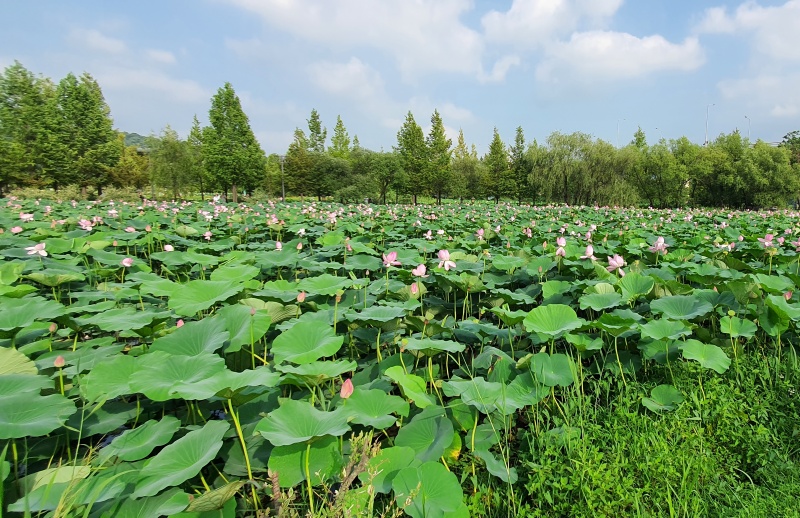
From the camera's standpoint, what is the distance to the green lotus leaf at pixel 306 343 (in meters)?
1.45

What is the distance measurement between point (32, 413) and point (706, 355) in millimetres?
2620

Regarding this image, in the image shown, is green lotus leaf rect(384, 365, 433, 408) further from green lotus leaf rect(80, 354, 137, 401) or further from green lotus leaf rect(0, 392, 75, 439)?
green lotus leaf rect(0, 392, 75, 439)

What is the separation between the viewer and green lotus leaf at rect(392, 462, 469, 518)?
3.60 ft

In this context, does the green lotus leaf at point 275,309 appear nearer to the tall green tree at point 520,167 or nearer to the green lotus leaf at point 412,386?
the green lotus leaf at point 412,386

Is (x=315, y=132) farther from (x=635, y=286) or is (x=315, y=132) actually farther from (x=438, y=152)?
(x=635, y=286)

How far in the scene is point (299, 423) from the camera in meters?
1.18

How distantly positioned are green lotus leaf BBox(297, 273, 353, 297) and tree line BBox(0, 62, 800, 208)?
2563cm

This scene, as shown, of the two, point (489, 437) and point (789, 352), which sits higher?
point (789, 352)

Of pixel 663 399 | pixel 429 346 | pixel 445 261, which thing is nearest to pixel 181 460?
pixel 429 346

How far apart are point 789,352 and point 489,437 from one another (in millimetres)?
1885

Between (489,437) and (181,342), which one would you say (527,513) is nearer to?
(489,437)

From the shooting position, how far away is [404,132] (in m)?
34.4

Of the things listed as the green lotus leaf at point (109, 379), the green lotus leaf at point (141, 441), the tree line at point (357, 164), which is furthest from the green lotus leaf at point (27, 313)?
the tree line at point (357, 164)

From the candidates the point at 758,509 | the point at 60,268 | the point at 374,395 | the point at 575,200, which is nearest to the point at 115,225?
the point at 60,268
